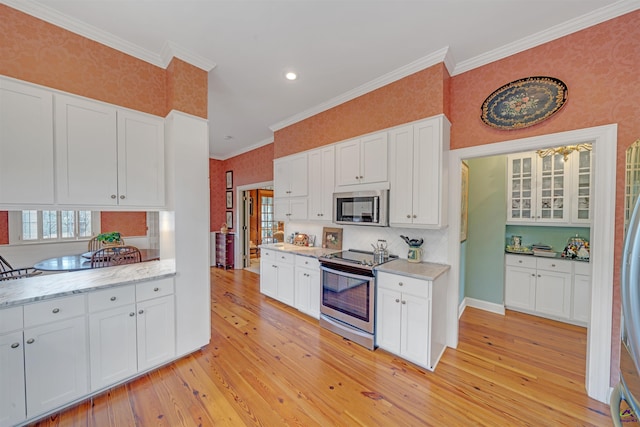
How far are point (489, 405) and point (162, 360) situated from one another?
286 cm

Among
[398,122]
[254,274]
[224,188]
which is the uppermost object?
[398,122]

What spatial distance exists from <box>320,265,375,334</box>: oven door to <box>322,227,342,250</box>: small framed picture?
2.41 ft

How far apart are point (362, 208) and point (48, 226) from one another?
4550 millimetres

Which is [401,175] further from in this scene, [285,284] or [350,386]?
[285,284]

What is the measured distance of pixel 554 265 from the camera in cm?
321

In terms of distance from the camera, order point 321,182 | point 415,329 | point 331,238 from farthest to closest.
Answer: point 331,238 → point 321,182 → point 415,329

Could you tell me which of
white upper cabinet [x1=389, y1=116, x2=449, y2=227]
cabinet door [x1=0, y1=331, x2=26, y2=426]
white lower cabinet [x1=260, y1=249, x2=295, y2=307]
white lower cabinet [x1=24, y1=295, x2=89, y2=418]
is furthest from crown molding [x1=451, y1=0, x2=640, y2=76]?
cabinet door [x1=0, y1=331, x2=26, y2=426]

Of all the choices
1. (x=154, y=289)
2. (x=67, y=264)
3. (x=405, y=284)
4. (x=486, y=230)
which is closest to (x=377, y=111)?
(x=405, y=284)

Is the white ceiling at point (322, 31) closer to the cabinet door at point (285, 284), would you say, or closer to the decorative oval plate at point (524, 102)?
the decorative oval plate at point (524, 102)

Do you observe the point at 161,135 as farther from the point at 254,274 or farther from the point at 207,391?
the point at 254,274

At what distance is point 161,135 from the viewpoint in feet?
7.94

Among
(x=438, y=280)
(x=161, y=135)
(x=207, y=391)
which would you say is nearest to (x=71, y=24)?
(x=161, y=135)

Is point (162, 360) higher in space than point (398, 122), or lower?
lower

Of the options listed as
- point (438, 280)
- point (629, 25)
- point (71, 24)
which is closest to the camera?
point (629, 25)
